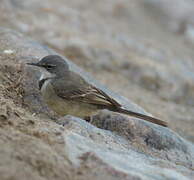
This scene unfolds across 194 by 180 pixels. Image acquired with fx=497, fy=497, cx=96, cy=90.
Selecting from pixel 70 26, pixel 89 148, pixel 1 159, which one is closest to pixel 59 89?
pixel 89 148

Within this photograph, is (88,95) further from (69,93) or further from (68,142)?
(68,142)

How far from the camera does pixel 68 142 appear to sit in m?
4.48

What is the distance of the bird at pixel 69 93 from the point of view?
21.5 feet

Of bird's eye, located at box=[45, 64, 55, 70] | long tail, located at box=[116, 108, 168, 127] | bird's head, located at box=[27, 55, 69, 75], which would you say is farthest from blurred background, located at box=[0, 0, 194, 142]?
bird's eye, located at box=[45, 64, 55, 70]

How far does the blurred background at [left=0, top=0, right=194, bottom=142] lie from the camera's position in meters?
9.91

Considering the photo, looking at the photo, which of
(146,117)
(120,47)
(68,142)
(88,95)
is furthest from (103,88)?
(120,47)

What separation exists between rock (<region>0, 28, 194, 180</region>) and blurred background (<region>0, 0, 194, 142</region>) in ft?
7.59

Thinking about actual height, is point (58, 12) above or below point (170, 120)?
above

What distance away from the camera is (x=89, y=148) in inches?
178

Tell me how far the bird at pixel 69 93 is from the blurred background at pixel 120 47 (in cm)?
233

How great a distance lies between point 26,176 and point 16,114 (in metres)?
1.40

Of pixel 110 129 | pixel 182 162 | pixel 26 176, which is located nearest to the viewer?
pixel 26 176

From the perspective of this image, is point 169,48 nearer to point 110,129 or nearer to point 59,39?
point 59,39

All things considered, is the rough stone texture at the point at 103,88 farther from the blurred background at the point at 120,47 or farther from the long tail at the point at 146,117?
the long tail at the point at 146,117
